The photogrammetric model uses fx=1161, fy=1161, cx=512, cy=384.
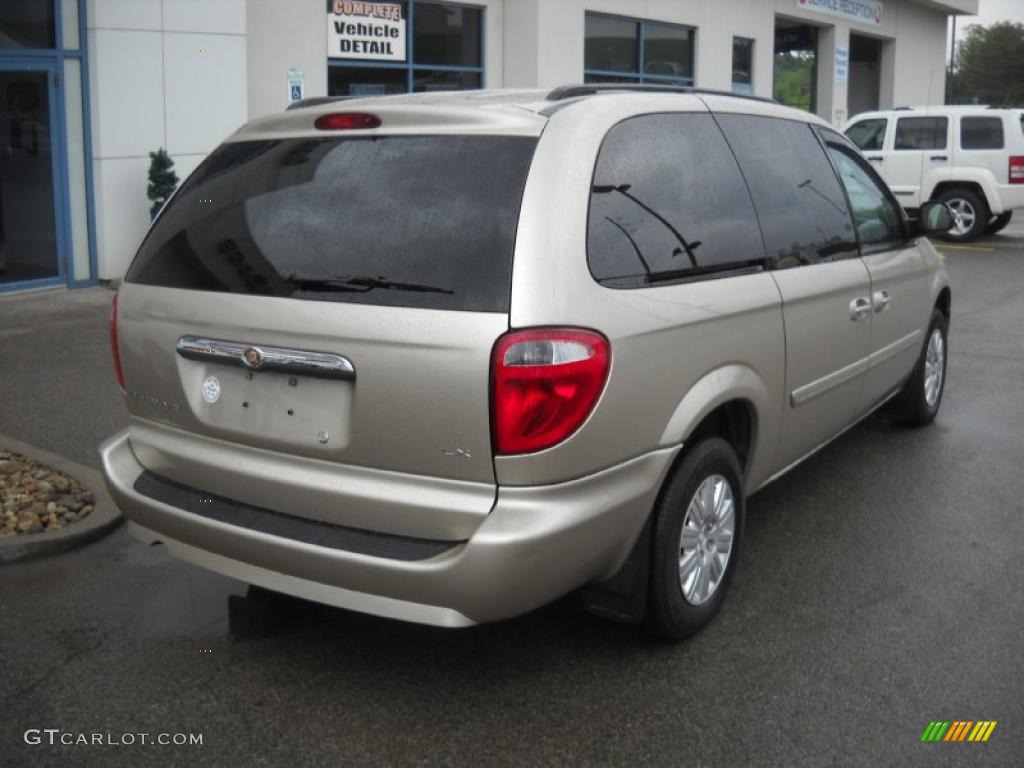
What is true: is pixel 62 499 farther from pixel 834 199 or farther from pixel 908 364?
Result: pixel 908 364

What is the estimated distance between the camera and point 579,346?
3.19 meters

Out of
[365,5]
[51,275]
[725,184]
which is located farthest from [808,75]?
[725,184]

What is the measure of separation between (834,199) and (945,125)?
14158 mm

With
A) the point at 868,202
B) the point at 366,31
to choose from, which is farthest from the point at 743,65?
the point at 868,202

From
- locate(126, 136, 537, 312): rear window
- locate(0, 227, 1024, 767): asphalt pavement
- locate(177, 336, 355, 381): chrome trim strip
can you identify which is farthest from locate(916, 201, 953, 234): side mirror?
locate(177, 336, 355, 381): chrome trim strip

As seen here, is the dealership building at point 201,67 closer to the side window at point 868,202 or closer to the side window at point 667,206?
the side window at point 868,202

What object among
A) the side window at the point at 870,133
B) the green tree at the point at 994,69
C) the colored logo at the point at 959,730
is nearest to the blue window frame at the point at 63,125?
the colored logo at the point at 959,730

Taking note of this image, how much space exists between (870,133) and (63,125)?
12.8 metres

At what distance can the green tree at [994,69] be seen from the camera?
251 ft

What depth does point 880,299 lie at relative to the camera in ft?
17.5

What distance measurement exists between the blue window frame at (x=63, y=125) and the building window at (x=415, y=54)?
3898 millimetres
